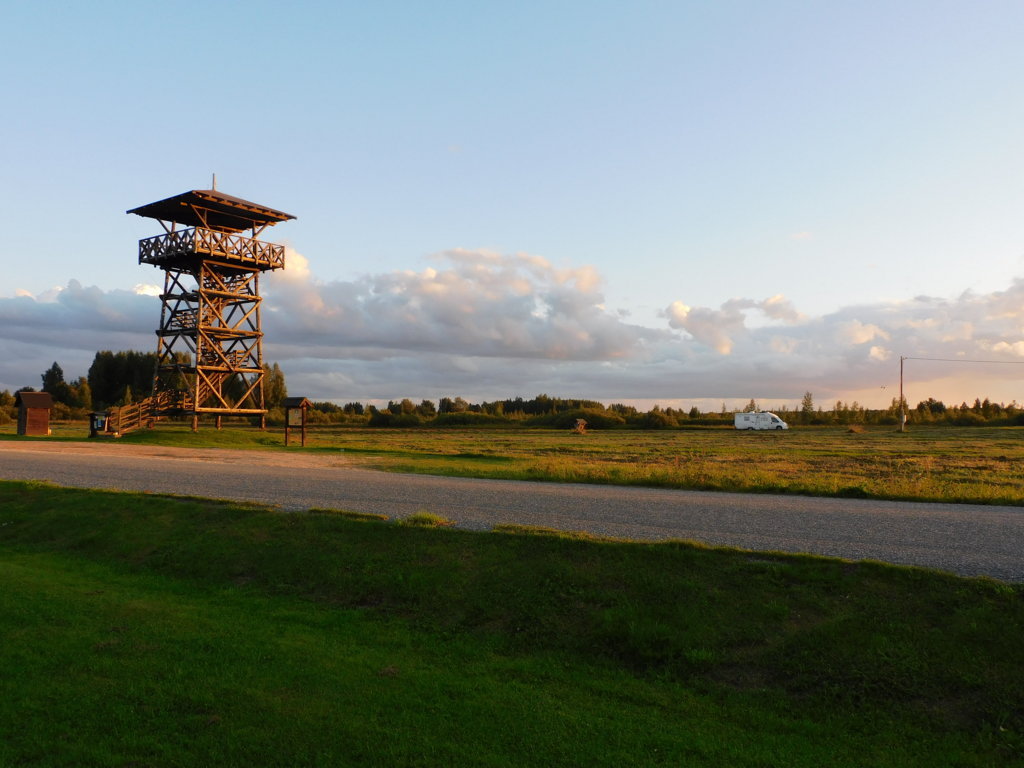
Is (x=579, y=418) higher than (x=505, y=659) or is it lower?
higher

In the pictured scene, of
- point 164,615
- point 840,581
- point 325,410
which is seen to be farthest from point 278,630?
point 325,410

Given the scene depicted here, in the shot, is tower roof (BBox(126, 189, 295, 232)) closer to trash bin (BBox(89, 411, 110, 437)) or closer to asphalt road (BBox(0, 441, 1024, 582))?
trash bin (BBox(89, 411, 110, 437))

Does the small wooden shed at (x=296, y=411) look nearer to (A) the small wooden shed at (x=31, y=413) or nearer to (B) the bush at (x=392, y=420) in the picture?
(A) the small wooden shed at (x=31, y=413)

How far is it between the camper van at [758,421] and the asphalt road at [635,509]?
73.2 meters

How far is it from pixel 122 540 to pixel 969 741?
12679 mm

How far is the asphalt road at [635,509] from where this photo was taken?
11.6 m

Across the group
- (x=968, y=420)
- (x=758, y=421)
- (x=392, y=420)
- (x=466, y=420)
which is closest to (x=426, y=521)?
(x=758, y=421)

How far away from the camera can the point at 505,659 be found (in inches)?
318

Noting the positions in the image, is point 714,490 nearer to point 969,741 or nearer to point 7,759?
point 969,741

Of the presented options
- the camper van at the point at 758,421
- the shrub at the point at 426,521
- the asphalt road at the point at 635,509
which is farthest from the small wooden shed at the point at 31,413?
the camper van at the point at 758,421

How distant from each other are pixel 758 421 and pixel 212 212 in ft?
215

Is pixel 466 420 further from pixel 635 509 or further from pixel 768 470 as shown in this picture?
pixel 635 509

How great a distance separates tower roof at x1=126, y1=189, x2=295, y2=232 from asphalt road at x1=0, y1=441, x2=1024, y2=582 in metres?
26.8

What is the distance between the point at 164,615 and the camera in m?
9.30
